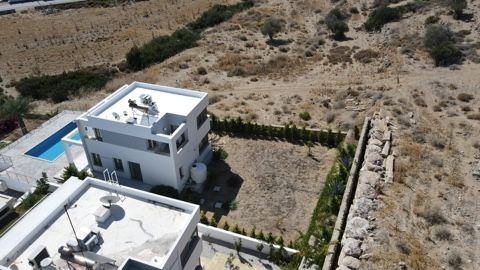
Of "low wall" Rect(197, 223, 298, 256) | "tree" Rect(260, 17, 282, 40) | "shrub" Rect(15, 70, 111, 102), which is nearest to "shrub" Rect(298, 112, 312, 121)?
"low wall" Rect(197, 223, 298, 256)

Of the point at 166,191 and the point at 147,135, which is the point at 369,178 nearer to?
the point at 166,191

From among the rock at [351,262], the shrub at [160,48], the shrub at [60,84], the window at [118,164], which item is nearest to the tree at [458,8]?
the shrub at [160,48]

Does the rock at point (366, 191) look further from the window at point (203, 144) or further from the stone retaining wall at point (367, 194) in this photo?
the window at point (203, 144)

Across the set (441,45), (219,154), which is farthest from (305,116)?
(441,45)

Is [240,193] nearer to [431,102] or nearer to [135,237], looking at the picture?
[135,237]

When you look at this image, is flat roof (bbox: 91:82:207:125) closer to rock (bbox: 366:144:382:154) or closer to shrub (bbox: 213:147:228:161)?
shrub (bbox: 213:147:228:161)
